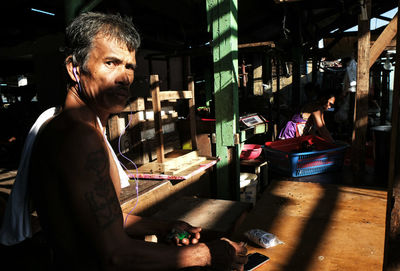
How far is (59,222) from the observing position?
134 cm

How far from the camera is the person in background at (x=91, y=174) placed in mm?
1271

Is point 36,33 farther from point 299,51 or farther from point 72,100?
point 299,51

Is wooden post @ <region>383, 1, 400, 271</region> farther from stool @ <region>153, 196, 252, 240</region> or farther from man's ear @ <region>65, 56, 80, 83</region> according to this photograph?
man's ear @ <region>65, 56, 80, 83</region>

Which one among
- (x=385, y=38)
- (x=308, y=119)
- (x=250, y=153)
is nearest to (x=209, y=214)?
(x=385, y=38)

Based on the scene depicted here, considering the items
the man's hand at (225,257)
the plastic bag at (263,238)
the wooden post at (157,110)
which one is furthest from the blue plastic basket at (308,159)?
the man's hand at (225,257)

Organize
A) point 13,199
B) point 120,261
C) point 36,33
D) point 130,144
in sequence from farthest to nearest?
point 36,33
point 130,144
point 13,199
point 120,261

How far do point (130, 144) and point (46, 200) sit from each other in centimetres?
228

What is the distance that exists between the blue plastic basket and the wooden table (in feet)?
6.66

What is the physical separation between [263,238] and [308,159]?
343 centimetres

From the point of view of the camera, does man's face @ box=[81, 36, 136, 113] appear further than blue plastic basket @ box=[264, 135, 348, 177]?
No

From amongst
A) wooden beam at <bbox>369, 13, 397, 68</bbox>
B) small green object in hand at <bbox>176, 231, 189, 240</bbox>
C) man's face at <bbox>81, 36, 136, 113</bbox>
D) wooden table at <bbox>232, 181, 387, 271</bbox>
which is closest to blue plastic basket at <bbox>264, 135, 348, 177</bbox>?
wooden beam at <bbox>369, 13, 397, 68</bbox>

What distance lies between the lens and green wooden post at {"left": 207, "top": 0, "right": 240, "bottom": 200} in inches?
145

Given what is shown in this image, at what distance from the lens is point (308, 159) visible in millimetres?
4875

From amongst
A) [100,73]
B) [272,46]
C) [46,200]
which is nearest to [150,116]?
[100,73]
